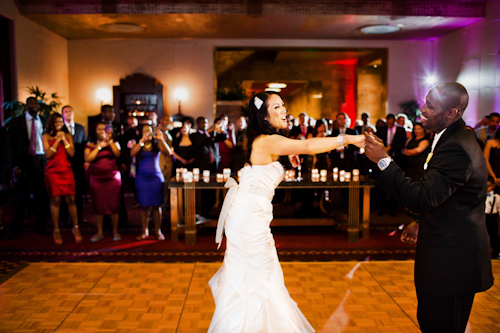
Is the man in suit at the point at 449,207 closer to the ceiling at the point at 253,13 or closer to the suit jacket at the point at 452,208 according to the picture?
the suit jacket at the point at 452,208

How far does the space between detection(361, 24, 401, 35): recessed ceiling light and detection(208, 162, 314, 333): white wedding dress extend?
25.4 ft

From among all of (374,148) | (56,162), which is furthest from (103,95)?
(374,148)

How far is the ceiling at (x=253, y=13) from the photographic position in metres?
7.88

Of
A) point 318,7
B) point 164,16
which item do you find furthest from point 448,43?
point 164,16

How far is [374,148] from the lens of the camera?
1798 millimetres

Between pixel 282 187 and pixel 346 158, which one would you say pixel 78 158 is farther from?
pixel 346 158

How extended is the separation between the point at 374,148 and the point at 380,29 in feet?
27.0

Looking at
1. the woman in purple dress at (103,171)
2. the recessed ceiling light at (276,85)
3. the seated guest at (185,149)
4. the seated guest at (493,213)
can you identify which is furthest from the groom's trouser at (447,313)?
the recessed ceiling light at (276,85)

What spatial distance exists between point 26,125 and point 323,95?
36.1ft

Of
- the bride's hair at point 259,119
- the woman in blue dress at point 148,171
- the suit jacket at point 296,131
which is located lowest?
the woman in blue dress at point 148,171

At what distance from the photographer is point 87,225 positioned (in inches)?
230

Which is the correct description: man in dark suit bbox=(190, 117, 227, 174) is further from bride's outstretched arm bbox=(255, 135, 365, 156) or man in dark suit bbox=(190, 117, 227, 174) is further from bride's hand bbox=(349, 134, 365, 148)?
bride's hand bbox=(349, 134, 365, 148)

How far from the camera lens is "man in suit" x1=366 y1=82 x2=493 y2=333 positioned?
5.47 feet

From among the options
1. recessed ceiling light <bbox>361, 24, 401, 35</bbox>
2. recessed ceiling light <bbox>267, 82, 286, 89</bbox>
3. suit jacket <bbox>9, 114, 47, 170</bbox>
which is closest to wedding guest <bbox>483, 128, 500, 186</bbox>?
recessed ceiling light <bbox>361, 24, 401, 35</bbox>
